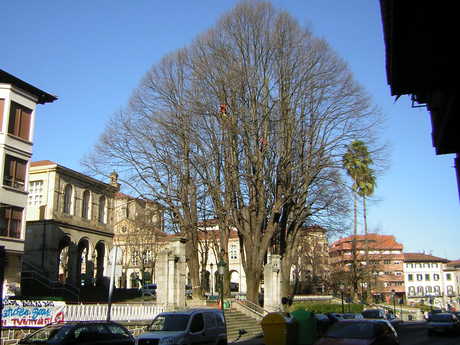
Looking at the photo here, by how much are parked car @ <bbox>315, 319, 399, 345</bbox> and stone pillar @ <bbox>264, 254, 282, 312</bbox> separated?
18368 mm

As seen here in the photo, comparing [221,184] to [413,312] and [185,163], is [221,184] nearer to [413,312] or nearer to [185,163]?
[185,163]

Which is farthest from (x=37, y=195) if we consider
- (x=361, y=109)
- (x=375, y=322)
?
(x=375, y=322)

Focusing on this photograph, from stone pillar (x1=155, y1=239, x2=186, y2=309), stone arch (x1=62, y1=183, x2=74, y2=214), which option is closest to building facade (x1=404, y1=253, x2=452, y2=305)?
stone arch (x1=62, y1=183, x2=74, y2=214)

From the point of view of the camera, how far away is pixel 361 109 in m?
30.5

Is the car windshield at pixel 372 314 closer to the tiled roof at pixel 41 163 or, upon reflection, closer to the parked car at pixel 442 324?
the parked car at pixel 442 324

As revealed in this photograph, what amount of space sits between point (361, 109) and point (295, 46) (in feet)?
18.9

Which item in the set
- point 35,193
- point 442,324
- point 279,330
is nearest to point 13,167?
point 35,193

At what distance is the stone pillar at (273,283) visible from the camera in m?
31.8

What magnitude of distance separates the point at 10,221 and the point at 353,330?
75.0ft

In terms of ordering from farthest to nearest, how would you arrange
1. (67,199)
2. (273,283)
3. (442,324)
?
1. (67,199)
2. (273,283)
3. (442,324)

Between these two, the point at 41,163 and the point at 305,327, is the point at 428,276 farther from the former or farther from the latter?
the point at 305,327

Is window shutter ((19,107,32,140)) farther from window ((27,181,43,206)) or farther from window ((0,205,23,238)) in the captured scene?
window ((27,181,43,206))

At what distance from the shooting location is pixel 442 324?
28359 millimetres

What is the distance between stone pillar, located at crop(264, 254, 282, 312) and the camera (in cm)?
3180
